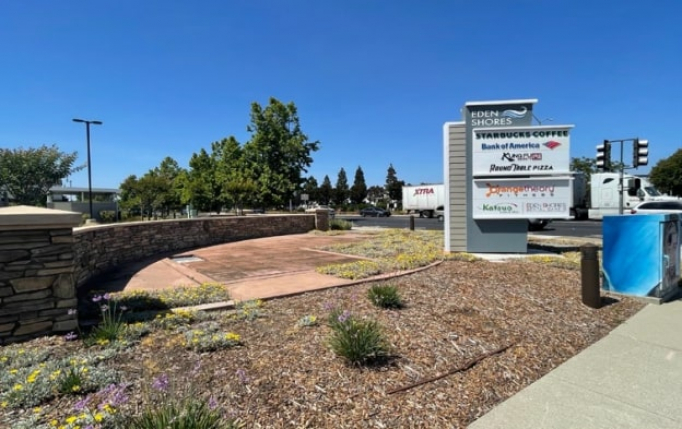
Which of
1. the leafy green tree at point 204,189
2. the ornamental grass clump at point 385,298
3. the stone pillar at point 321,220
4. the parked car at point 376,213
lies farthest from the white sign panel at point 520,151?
the parked car at point 376,213

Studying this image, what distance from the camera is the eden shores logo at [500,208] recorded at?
34.1 ft

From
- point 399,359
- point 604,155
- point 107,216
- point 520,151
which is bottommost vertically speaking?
point 399,359

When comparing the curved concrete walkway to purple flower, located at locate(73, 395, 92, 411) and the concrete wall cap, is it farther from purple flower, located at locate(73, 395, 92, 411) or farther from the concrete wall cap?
purple flower, located at locate(73, 395, 92, 411)

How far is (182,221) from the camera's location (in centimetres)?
1314

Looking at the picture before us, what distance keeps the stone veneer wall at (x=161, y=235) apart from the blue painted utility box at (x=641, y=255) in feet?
29.3

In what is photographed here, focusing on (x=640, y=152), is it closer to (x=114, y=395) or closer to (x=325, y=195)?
(x=114, y=395)

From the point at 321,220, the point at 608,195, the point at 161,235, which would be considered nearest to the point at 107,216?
the point at 321,220

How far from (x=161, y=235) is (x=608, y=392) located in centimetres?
1146

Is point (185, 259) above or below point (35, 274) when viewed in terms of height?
below

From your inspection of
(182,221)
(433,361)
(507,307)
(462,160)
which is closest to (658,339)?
(507,307)

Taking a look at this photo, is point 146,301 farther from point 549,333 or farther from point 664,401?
point 664,401

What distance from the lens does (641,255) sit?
6.46m

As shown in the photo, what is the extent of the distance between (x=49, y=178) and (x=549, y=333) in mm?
39451

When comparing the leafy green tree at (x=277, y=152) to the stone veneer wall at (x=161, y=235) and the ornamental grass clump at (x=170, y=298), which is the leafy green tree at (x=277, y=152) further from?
the ornamental grass clump at (x=170, y=298)
